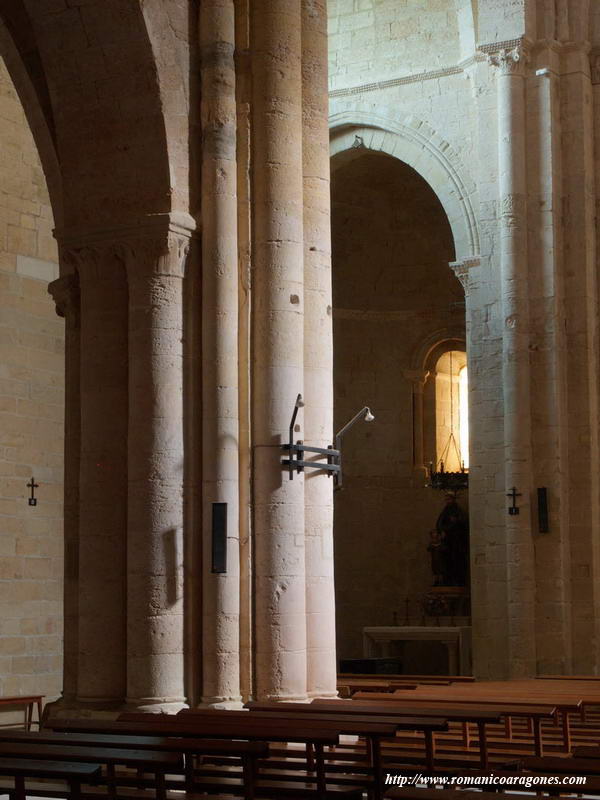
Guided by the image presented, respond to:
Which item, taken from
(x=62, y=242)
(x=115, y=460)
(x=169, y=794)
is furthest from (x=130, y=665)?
(x=62, y=242)

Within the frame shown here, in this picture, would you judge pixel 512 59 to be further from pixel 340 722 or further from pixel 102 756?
pixel 102 756

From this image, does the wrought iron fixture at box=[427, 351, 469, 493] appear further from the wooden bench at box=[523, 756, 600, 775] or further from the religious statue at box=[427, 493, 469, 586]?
the wooden bench at box=[523, 756, 600, 775]

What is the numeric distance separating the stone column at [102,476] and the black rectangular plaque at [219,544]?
0.71 metres

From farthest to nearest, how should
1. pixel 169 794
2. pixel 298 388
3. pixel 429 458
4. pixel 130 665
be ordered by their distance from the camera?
pixel 429 458, pixel 298 388, pixel 130 665, pixel 169 794

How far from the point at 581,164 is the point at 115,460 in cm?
960

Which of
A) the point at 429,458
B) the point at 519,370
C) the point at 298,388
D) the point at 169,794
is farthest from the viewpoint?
the point at 429,458

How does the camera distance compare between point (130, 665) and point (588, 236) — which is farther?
point (588, 236)

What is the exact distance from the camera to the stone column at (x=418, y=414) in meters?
22.9

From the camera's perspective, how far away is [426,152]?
736 inches

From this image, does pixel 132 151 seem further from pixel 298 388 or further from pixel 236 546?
pixel 236 546

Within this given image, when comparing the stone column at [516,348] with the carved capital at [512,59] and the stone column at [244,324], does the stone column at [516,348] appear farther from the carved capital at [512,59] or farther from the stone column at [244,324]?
the stone column at [244,324]

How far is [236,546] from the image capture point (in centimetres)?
1016

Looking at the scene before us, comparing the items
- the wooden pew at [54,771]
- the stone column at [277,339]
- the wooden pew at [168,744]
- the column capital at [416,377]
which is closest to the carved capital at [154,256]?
the stone column at [277,339]

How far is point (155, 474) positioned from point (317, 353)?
5.64 feet
